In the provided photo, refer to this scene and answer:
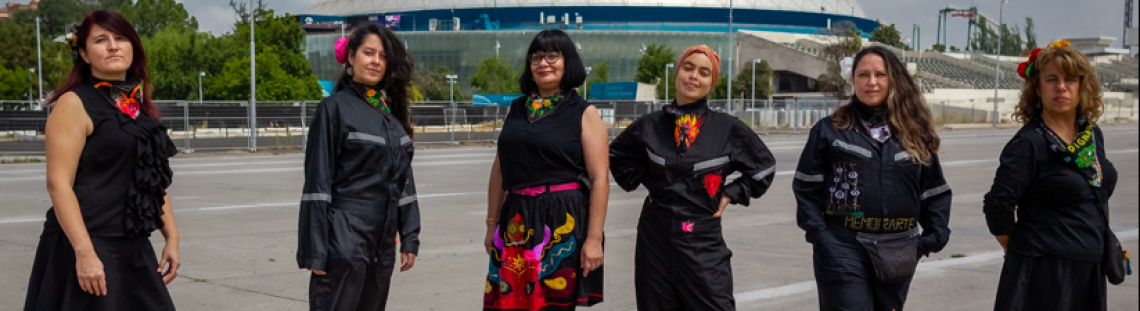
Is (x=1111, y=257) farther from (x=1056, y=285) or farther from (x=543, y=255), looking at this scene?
(x=543, y=255)

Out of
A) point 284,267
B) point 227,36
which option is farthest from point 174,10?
point 284,267

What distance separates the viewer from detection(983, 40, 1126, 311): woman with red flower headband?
4180 mm

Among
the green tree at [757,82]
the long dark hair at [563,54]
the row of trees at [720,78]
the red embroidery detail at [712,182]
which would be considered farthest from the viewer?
the green tree at [757,82]

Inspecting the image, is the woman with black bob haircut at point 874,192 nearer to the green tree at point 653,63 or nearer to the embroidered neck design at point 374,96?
the embroidered neck design at point 374,96

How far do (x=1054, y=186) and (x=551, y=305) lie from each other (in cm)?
228

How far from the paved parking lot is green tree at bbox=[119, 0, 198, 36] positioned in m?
89.9

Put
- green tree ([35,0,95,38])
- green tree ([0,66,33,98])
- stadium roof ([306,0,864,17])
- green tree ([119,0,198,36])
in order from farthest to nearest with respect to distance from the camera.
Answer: green tree ([35,0,95,38]) < stadium roof ([306,0,864,17]) < green tree ([119,0,198,36]) < green tree ([0,66,33,98])

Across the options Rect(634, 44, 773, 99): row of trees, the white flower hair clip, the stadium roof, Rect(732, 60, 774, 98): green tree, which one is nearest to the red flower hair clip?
the white flower hair clip

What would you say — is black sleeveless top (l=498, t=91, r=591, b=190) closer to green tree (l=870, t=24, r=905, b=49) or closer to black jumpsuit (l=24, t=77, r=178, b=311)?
black jumpsuit (l=24, t=77, r=178, b=311)

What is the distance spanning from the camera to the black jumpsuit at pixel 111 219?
377 centimetres

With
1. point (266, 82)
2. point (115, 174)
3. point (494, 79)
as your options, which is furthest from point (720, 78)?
point (115, 174)

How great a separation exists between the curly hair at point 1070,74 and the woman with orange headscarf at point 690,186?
1.19 meters

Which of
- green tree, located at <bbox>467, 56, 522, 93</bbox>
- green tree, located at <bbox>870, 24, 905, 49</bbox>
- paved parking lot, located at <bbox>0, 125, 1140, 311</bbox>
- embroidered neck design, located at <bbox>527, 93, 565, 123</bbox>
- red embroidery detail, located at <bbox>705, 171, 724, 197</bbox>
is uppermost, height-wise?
green tree, located at <bbox>870, 24, 905, 49</bbox>

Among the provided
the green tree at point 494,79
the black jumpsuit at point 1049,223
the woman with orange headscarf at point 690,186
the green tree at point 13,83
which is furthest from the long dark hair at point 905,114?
the green tree at point 494,79
